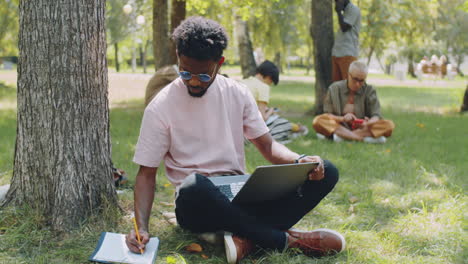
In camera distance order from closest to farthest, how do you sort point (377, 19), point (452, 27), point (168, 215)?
point (168, 215) → point (377, 19) → point (452, 27)

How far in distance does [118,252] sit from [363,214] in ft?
6.82

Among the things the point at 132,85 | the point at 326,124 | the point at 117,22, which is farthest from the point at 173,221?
the point at 117,22

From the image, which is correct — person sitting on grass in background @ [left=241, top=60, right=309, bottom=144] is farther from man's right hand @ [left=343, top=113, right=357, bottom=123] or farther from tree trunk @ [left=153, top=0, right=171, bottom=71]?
tree trunk @ [left=153, top=0, right=171, bottom=71]

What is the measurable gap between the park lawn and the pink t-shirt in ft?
1.76

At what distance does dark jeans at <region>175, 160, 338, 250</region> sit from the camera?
3.02 metres

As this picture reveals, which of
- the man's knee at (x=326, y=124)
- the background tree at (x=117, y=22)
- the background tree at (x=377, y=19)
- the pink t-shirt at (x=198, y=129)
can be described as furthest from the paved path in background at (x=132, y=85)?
the pink t-shirt at (x=198, y=129)

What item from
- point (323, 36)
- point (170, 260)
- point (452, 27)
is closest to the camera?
point (170, 260)

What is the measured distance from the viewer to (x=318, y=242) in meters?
3.19

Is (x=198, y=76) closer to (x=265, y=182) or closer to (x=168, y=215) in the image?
(x=265, y=182)

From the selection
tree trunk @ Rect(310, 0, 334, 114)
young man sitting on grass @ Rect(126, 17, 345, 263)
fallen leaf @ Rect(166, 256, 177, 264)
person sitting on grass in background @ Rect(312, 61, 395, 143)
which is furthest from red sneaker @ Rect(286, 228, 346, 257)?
tree trunk @ Rect(310, 0, 334, 114)

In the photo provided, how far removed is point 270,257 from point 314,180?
532mm

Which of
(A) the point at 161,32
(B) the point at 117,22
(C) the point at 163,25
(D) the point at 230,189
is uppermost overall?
(B) the point at 117,22

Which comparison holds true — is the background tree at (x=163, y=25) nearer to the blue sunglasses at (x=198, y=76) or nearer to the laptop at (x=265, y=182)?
the laptop at (x=265, y=182)

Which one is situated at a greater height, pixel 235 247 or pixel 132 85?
pixel 235 247
